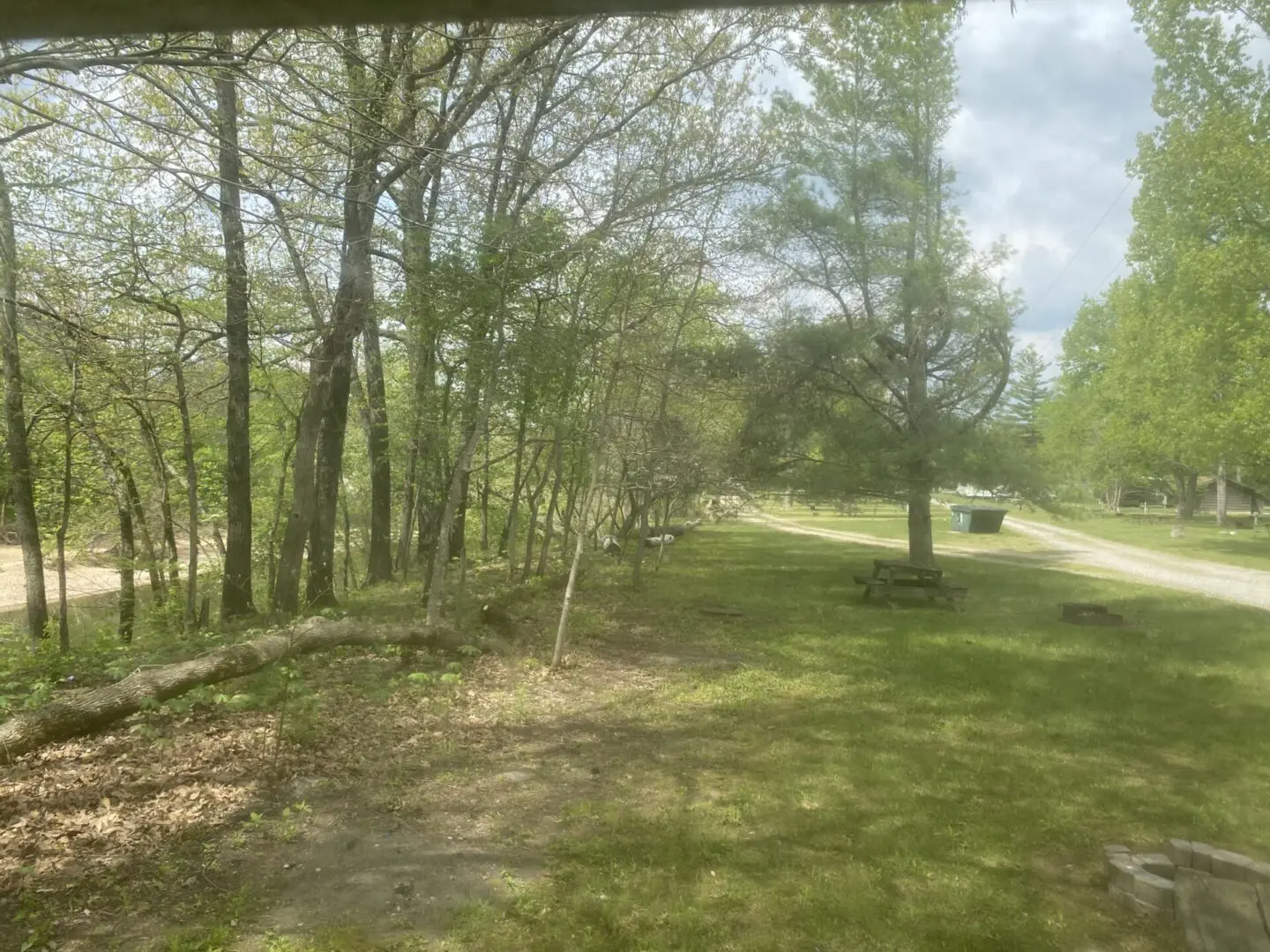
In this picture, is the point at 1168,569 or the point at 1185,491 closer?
the point at 1168,569

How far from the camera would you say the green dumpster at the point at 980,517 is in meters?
21.5

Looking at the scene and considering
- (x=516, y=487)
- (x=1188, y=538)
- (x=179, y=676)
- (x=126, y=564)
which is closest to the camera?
(x=179, y=676)

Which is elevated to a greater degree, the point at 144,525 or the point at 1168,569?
the point at 144,525

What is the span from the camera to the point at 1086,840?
3.97m

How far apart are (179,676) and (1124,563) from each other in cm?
1608

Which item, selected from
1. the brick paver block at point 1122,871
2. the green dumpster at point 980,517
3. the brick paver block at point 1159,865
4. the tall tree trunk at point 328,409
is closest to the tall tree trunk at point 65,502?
the tall tree trunk at point 328,409

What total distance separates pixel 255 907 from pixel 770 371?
10561 mm

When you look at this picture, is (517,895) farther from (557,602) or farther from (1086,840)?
(557,602)

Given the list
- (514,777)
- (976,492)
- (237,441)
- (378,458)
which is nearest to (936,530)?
(976,492)

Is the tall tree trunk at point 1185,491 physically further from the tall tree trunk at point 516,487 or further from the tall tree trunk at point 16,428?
the tall tree trunk at point 16,428

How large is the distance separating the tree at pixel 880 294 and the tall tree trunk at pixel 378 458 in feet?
19.4

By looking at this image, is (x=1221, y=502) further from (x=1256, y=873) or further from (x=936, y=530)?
(x=1256, y=873)

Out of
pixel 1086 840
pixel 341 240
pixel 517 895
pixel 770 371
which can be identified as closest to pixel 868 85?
pixel 770 371

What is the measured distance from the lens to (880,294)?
12.5m
